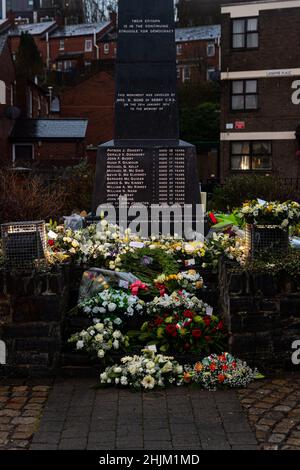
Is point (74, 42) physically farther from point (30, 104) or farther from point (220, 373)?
point (220, 373)

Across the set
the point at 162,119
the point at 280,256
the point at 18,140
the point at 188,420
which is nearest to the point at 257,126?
the point at 18,140

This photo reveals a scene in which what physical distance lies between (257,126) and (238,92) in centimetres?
214

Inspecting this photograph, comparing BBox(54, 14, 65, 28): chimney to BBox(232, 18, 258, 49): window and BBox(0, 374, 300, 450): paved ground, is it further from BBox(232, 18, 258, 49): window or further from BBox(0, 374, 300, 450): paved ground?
BBox(0, 374, 300, 450): paved ground

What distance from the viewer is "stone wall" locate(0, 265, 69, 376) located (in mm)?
6027

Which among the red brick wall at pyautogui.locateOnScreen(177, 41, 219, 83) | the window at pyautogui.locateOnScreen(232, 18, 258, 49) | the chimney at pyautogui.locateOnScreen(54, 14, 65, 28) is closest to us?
the window at pyautogui.locateOnScreen(232, 18, 258, 49)

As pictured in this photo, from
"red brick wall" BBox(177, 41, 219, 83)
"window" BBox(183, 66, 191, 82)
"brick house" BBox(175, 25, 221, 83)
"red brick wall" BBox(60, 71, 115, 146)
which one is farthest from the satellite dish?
"window" BBox(183, 66, 191, 82)

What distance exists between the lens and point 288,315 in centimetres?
624

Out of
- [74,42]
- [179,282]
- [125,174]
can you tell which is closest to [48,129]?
[125,174]

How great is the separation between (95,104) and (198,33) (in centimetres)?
2604

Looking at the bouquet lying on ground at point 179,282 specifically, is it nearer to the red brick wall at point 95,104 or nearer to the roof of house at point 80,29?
the red brick wall at point 95,104

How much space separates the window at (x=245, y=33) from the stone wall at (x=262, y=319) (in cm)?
2651

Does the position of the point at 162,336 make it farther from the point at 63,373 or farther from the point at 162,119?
the point at 162,119

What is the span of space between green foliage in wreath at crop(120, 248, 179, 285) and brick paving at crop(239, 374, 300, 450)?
221 centimetres

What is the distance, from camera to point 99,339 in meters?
6.09
